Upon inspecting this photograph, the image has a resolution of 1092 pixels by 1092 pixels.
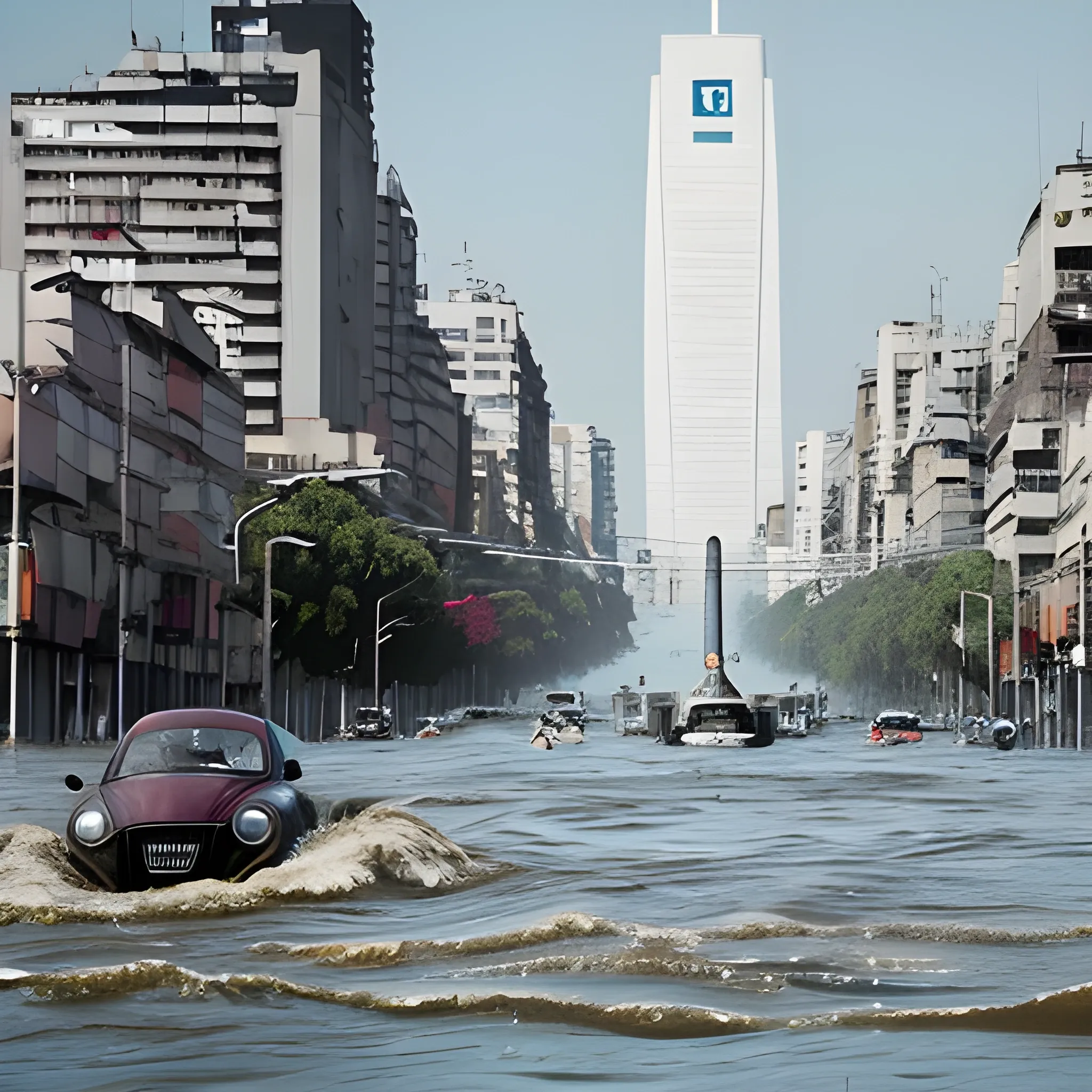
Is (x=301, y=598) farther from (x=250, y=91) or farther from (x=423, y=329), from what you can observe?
(x=423, y=329)

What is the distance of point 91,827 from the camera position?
17531 mm

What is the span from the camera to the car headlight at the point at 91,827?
17484 mm

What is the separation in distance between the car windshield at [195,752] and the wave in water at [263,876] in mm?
969

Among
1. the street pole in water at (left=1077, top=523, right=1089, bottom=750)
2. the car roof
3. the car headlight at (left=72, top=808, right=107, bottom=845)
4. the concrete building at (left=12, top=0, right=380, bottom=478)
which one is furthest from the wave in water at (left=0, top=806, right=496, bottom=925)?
the concrete building at (left=12, top=0, right=380, bottom=478)

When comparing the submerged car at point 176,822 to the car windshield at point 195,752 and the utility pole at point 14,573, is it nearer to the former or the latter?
the car windshield at point 195,752

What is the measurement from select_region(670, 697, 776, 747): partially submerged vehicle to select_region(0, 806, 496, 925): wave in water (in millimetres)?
59167

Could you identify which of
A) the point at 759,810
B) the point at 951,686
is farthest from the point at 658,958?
the point at 951,686

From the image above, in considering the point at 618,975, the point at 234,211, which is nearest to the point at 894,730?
the point at 234,211

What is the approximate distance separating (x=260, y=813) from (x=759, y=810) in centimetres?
1641

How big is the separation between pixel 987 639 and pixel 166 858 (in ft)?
381

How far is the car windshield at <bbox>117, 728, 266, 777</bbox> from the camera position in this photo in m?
18.6

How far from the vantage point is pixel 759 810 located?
33.1 meters

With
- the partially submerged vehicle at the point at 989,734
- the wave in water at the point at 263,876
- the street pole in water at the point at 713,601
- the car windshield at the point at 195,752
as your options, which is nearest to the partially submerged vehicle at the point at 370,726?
the partially submerged vehicle at the point at 989,734

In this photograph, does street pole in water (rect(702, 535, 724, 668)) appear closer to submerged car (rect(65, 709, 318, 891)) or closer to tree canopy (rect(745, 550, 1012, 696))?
tree canopy (rect(745, 550, 1012, 696))
